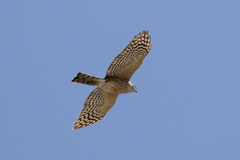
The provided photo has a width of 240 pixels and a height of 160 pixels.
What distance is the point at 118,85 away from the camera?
1527 centimetres

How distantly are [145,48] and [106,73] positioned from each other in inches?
59.5

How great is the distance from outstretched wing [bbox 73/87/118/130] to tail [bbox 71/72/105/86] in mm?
616

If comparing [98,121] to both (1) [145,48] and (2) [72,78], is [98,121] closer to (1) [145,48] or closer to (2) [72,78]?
(2) [72,78]

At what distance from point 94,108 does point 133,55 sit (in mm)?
2402

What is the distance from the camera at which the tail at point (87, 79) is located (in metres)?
14.9

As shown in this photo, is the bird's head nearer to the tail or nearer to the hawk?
the hawk

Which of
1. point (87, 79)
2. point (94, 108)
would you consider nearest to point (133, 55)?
point (87, 79)

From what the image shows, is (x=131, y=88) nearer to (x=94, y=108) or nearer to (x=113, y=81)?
(x=113, y=81)

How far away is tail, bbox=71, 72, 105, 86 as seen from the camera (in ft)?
49.0

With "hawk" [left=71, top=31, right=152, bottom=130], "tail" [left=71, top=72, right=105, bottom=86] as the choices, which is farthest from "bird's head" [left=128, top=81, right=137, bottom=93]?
"tail" [left=71, top=72, right=105, bottom=86]

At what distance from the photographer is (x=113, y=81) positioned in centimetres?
1523

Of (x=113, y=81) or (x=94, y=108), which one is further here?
(x=94, y=108)

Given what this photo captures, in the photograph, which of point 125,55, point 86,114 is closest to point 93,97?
point 86,114

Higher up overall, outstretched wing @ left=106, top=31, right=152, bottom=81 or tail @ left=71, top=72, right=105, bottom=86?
outstretched wing @ left=106, top=31, right=152, bottom=81
